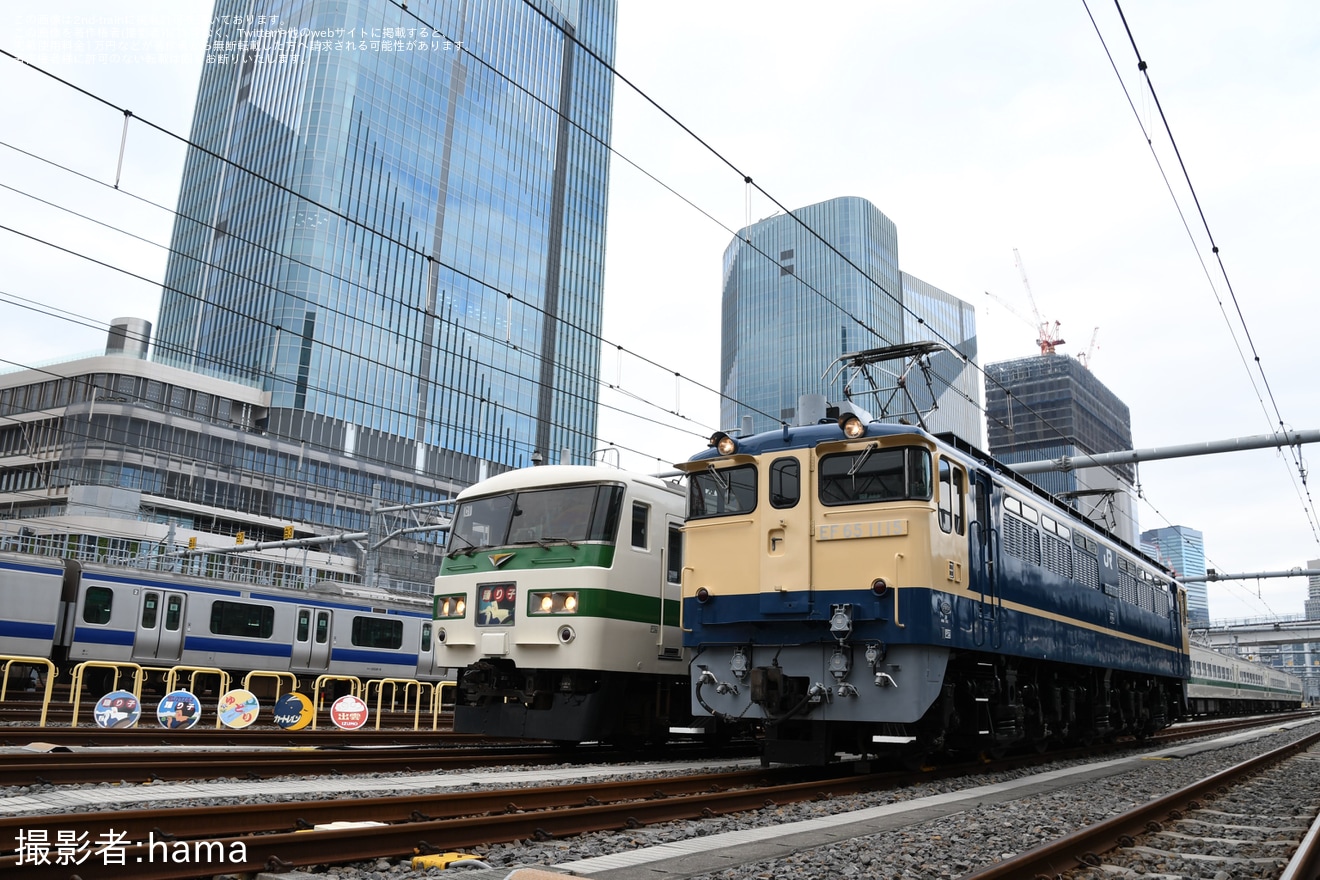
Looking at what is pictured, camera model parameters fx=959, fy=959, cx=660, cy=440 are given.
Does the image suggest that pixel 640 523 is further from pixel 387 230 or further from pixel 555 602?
pixel 387 230

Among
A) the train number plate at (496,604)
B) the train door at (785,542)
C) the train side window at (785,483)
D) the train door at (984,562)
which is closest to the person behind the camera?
the train door at (785,542)

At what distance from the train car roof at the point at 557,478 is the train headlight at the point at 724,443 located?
139cm

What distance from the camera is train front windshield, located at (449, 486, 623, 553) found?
12.1 metres

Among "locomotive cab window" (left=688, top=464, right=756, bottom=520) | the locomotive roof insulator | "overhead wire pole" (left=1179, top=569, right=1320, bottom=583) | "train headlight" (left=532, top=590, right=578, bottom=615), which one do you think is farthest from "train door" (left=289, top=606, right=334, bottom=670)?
"overhead wire pole" (left=1179, top=569, right=1320, bottom=583)

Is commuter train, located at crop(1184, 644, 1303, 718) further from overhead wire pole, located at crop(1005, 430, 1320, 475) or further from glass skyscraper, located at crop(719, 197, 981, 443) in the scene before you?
glass skyscraper, located at crop(719, 197, 981, 443)

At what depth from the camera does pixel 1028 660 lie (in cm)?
1307

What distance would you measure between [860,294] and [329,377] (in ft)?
207

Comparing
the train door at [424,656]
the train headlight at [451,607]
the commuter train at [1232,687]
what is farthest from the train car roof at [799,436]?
the commuter train at [1232,687]

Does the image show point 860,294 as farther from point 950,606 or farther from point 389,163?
point 950,606

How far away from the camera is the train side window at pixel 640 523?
12.5 m

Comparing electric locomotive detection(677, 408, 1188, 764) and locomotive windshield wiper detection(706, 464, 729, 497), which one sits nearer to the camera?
electric locomotive detection(677, 408, 1188, 764)

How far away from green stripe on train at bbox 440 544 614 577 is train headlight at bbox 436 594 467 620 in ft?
1.12

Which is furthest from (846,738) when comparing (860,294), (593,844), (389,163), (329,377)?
(860,294)

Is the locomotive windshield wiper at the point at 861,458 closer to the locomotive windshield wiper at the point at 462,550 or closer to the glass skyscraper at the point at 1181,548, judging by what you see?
the locomotive windshield wiper at the point at 462,550
